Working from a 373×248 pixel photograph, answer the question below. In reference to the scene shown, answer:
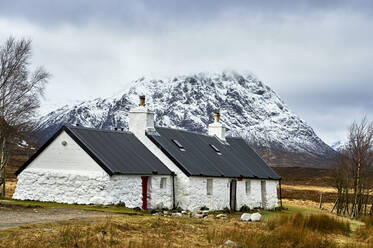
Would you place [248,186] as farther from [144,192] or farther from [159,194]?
[144,192]

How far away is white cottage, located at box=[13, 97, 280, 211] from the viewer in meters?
27.2

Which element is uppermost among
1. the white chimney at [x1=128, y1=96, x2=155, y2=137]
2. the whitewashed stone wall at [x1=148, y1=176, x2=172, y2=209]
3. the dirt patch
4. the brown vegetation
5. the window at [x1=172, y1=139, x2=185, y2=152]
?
the white chimney at [x1=128, y1=96, x2=155, y2=137]

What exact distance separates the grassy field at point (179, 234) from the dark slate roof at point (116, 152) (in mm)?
7485

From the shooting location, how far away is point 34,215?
67.9 feet

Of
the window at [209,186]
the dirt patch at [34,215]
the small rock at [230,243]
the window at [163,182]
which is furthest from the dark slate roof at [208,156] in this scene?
the small rock at [230,243]

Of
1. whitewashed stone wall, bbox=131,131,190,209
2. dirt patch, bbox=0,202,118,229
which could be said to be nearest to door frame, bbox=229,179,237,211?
whitewashed stone wall, bbox=131,131,190,209

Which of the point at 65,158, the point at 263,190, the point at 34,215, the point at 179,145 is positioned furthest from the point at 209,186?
the point at 34,215

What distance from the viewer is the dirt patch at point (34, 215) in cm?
1820

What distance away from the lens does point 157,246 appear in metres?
14.7

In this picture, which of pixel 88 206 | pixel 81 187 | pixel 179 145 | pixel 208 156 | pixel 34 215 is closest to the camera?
pixel 34 215

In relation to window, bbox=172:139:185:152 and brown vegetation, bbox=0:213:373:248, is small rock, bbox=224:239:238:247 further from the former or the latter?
window, bbox=172:139:185:152

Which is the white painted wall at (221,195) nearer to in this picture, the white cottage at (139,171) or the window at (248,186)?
the white cottage at (139,171)

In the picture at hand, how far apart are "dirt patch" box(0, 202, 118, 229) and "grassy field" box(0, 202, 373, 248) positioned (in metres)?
1.23

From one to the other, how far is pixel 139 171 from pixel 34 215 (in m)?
8.20
